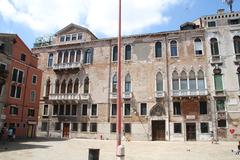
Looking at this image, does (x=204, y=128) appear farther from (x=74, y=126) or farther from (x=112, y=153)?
(x=74, y=126)

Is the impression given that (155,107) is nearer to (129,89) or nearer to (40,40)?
(129,89)

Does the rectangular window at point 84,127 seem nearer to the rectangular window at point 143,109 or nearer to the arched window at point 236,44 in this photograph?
the rectangular window at point 143,109

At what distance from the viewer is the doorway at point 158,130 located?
30750 mm

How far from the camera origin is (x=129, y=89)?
33.6 m

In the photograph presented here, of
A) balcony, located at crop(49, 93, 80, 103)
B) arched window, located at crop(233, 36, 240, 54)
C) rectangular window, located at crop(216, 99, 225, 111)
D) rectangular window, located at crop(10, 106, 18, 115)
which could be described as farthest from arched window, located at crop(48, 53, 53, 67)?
arched window, located at crop(233, 36, 240, 54)

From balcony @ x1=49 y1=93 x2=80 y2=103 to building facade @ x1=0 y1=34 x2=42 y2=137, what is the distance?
2587 mm

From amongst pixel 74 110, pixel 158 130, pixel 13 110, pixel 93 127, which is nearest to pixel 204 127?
pixel 158 130

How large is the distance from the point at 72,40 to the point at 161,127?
2070 cm

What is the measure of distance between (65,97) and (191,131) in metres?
19.1

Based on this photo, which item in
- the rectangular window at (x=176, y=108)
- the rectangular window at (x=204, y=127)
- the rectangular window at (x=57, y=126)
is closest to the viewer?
the rectangular window at (x=204, y=127)

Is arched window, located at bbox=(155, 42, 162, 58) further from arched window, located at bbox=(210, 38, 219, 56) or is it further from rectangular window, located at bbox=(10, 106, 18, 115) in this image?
rectangular window, located at bbox=(10, 106, 18, 115)

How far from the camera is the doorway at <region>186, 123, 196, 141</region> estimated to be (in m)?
29.4

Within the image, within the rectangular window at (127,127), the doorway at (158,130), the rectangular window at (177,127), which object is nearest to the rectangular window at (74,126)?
the rectangular window at (127,127)

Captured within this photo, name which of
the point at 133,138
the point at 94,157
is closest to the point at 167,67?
the point at 133,138
